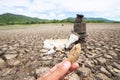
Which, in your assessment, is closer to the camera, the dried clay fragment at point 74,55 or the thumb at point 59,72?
the thumb at point 59,72

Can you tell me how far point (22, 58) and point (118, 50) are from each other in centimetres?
333

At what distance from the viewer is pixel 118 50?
16.3ft

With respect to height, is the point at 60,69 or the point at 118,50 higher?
the point at 60,69

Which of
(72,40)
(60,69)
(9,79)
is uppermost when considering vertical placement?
(60,69)

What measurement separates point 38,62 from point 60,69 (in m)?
3.07

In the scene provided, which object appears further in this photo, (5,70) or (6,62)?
(6,62)

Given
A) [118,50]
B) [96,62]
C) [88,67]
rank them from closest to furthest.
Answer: [88,67] → [96,62] → [118,50]

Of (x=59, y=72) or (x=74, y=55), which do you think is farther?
(x=74, y=55)

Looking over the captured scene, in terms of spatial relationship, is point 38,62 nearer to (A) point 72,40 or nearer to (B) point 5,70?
(B) point 5,70

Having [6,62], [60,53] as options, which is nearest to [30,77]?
[6,62]

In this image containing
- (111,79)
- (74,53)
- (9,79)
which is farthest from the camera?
(9,79)

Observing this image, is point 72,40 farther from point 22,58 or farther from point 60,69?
point 60,69

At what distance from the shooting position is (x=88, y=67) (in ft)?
12.0

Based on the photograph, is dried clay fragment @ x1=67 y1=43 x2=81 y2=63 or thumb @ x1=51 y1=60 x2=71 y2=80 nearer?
thumb @ x1=51 y1=60 x2=71 y2=80
